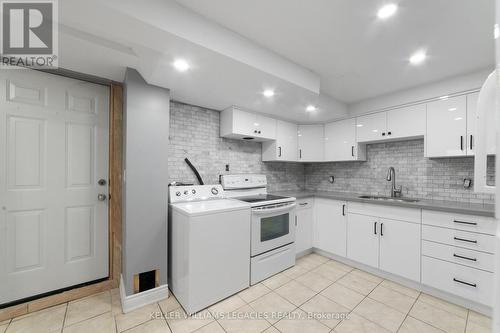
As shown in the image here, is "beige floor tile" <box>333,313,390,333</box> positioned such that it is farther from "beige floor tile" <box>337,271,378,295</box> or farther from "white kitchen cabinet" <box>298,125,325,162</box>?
"white kitchen cabinet" <box>298,125,325,162</box>

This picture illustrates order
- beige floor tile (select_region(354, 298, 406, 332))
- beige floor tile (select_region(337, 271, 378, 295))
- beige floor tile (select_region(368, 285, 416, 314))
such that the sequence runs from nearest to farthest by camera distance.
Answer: beige floor tile (select_region(354, 298, 406, 332)) → beige floor tile (select_region(368, 285, 416, 314)) → beige floor tile (select_region(337, 271, 378, 295))

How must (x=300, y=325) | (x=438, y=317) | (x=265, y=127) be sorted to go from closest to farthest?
(x=300, y=325), (x=438, y=317), (x=265, y=127)

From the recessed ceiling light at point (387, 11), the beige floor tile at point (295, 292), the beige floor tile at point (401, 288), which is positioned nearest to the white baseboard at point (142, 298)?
the beige floor tile at point (295, 292)

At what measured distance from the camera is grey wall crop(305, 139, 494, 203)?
250 centimetres

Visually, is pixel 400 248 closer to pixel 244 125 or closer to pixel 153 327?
pixel 244 125

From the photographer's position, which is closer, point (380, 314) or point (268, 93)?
point (380, 314)

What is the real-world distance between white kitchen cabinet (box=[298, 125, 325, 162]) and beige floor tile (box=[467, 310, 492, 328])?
7.85 ft

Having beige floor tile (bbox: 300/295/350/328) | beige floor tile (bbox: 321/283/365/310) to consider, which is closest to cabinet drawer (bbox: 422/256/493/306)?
beige floor tile (bbox: 321/283/365/310)

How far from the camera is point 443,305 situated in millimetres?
2014

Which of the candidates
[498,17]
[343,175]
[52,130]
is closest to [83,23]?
[52,130]

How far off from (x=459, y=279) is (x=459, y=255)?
23 cm

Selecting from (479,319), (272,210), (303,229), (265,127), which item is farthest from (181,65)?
(479,319)

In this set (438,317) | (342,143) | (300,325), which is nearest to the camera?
(300,325)

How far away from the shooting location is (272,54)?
77.0 inches
